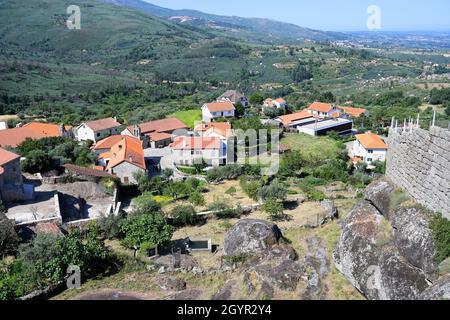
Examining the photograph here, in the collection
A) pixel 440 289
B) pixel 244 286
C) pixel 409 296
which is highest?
pixel 440 289

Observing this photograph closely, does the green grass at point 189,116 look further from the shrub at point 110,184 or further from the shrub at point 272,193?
the shrub at point 272,193

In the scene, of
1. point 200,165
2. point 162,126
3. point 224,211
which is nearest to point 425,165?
point 224,211

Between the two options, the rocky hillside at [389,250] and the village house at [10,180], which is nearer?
the rocky hillside at [389,250]

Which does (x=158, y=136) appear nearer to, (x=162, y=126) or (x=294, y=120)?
(x=162, y=126)

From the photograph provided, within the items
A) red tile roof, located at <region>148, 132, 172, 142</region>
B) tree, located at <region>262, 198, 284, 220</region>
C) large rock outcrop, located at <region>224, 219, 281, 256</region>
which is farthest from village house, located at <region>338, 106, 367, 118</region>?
large rock outcrop, located at <region>224, 219, 281, 256</region>

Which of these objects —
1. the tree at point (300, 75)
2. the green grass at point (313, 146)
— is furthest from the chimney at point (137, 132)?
the tree at point (300, 75)

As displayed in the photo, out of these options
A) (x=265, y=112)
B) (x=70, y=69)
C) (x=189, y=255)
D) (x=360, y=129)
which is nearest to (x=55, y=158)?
(x=189, y=255)
